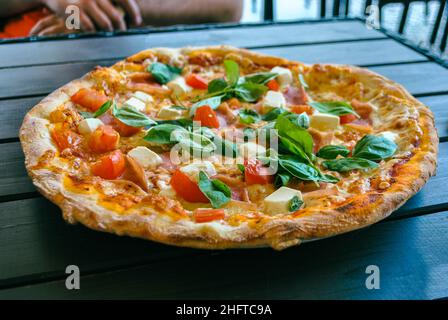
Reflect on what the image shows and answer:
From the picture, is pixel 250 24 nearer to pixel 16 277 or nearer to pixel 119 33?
pixel 119 33

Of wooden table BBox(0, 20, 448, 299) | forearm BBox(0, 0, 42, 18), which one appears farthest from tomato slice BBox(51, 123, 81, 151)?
forearm BBox(0, 0, 42, 18)

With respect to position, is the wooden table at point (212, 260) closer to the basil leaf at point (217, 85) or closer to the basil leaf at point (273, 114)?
the basil leaf at point (273, 114)

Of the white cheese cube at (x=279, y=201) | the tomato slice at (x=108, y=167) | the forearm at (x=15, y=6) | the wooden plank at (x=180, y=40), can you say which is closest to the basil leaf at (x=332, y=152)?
the white cheese cube at (x=279, y=201)

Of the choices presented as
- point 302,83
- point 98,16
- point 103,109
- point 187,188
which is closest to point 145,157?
point 187,188

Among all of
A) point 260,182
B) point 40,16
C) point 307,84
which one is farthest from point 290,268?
point 40,16

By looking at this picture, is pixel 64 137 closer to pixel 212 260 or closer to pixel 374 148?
pixel 212 260
